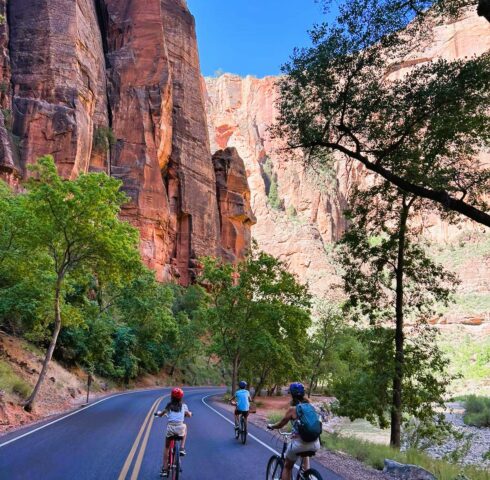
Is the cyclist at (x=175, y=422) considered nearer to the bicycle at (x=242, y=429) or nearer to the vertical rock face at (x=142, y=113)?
the bicycle at (x=242, y=429)

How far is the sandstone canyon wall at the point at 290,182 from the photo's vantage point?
442ft

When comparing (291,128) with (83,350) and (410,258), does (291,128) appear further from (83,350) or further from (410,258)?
(83,350)

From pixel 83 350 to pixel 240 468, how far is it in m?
26.4

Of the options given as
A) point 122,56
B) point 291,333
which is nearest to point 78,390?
point 291,333

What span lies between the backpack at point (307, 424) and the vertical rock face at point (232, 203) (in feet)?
252

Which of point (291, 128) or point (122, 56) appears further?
point (122, 56)

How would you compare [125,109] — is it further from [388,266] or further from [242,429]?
[242,429]

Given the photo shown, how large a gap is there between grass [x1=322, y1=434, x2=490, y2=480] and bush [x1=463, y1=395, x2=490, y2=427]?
27524mm

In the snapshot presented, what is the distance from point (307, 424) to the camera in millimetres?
6000

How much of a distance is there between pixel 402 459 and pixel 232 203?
7663 centimetres

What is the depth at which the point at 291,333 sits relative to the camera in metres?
32.4

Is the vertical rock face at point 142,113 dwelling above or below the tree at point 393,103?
above

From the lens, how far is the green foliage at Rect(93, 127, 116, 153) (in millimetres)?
57750

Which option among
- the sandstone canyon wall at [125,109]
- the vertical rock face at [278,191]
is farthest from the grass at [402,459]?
the vertical rock face at [278,191]
